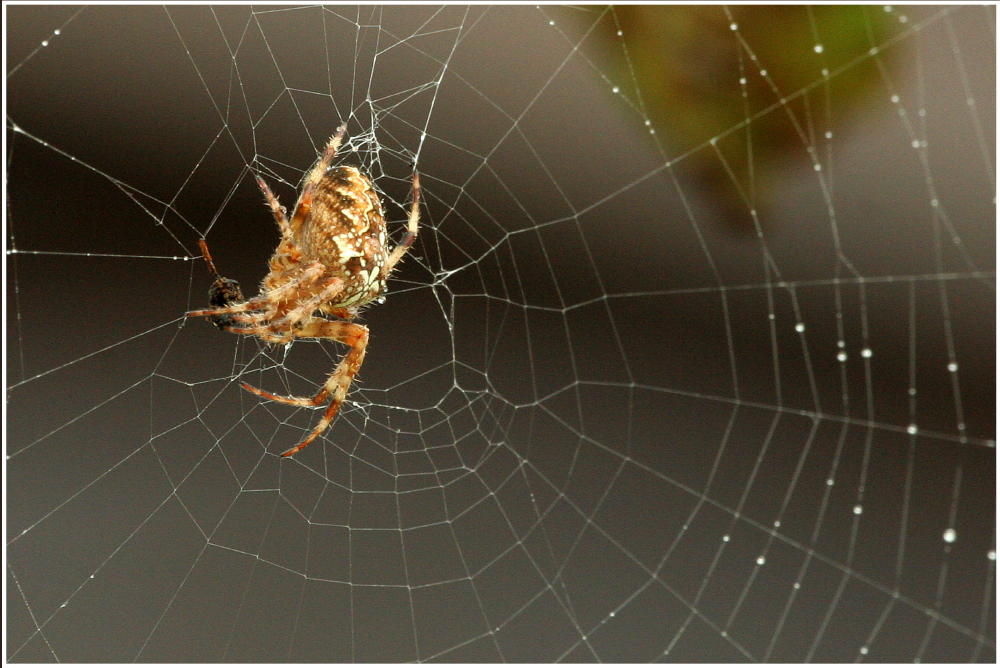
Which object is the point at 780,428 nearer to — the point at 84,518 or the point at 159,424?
the point at 159,424

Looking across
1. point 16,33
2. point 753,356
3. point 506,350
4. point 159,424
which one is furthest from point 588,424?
point 16,33

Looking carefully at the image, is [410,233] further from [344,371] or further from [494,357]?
[494,357]

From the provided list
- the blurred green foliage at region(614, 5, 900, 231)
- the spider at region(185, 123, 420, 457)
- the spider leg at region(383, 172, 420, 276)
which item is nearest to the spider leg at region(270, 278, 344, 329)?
the spider at region(185, 123, 420, 457)

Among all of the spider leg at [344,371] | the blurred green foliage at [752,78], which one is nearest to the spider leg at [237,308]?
the spider leg at [344,371]

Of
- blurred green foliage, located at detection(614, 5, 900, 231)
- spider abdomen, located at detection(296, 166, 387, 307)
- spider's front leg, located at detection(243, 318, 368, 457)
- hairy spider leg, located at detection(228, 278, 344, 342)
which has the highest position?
blurred green foliage, located at detection(614, 5, 900, 231)

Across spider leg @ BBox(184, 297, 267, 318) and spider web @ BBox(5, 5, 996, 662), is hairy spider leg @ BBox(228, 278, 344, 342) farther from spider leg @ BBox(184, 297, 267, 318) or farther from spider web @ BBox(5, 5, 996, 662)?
spider web @ BBox(5, 5, 996, 662)

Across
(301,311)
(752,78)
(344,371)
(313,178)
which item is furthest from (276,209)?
(752,78)
